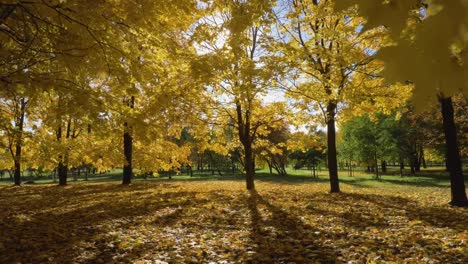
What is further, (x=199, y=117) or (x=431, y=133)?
(x=431, y=133)

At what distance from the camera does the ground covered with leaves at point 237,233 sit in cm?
455

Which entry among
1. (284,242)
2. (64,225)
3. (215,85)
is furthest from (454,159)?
(64,225)

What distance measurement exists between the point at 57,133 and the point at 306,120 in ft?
54.5

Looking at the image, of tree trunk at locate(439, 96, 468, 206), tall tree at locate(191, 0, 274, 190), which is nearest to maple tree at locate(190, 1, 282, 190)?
tall tree at locate(191, 0, 274, 190)

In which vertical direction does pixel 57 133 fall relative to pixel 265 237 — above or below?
above

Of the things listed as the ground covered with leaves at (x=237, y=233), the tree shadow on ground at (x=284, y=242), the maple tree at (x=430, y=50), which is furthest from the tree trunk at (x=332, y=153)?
the maple tree at (x=430, y=50)

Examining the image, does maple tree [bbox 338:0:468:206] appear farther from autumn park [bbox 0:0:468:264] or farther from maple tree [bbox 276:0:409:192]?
maple tree [bbox 276:0:409:192]

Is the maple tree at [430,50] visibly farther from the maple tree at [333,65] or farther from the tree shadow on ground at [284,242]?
the maple tree at [333,65]

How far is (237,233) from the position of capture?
596 cm

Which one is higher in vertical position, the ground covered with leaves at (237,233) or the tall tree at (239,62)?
the tall tree at (239,62)

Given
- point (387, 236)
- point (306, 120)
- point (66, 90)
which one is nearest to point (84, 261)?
point (66, 90)

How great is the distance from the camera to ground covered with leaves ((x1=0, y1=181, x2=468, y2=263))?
14.9 feet

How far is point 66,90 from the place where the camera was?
6.20 m

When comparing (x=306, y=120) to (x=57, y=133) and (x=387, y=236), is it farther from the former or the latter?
(x=57, y=133)
